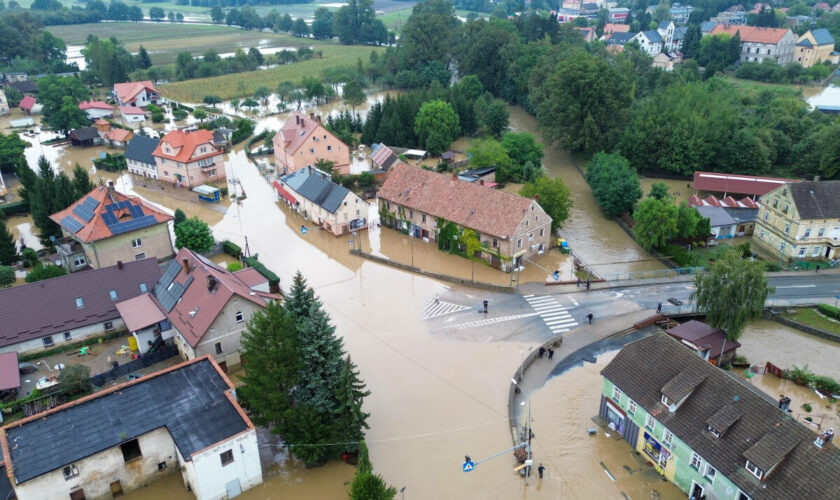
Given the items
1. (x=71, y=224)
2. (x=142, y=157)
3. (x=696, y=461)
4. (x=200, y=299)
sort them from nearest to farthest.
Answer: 1. (x=696, y=461)
2. (x=200, y=299)
3. (x=71, y=224)
4. (x=142, y=157)

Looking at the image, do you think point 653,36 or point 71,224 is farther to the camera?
point 653,36

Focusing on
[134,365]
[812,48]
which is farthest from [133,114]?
[812,48]

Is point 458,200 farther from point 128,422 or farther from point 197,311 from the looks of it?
point 128,422

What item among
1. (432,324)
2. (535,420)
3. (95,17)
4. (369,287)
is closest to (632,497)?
(535,420)

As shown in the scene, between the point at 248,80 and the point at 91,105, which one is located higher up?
the point at 248,80

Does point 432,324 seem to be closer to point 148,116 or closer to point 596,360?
point 596,360

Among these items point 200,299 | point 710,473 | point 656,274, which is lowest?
point 656,274

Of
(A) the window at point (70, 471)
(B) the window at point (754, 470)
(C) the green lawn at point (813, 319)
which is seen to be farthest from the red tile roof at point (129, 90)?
(B) the window at point (754, 470)
